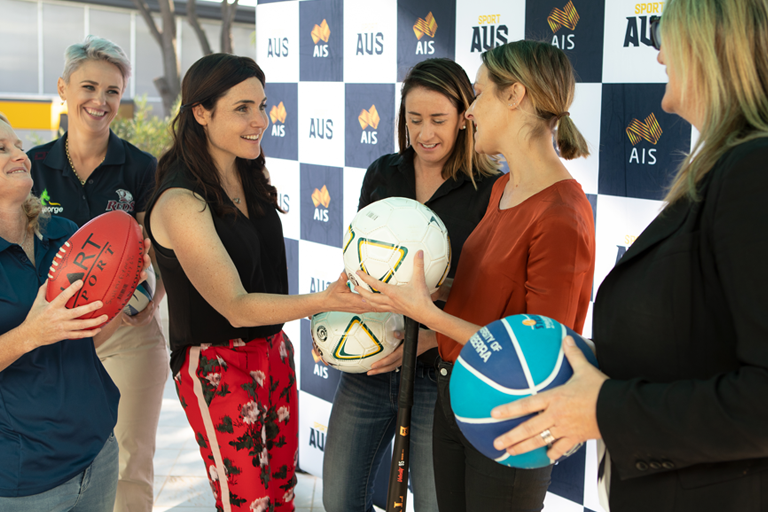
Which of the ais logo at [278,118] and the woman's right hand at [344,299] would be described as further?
the ais logo at [278,118]

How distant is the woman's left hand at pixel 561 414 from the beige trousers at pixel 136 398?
1.72 metres

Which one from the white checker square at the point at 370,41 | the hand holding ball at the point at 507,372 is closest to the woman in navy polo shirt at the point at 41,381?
the hand holding ball at the point at 507,372

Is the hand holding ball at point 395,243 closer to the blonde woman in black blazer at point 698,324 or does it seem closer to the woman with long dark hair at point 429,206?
the woman with long dark hair at point 429,206

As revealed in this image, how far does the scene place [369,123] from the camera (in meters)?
2.52

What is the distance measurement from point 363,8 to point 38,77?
1326 cm

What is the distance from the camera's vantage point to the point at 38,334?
49.6 inches

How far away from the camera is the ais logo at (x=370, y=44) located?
2.42 metres

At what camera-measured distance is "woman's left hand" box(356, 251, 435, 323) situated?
132 centimetres

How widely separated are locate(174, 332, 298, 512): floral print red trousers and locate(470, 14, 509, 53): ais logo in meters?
1.28

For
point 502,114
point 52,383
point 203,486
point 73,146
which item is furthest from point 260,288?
point 203,486

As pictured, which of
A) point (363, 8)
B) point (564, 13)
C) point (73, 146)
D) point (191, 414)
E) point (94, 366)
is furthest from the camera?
point (363, 8)

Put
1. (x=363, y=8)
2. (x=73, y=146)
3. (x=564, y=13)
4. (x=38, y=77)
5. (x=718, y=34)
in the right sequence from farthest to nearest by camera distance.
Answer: (x=38, y=77), (x=363, y=8), (x=73, y=146), (x=564, y=13), (x=718, y=34)

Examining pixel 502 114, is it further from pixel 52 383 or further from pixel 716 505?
pixel 52 383

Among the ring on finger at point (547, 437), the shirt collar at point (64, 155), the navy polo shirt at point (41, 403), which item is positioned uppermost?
the shirt collar at point (64, 155)
